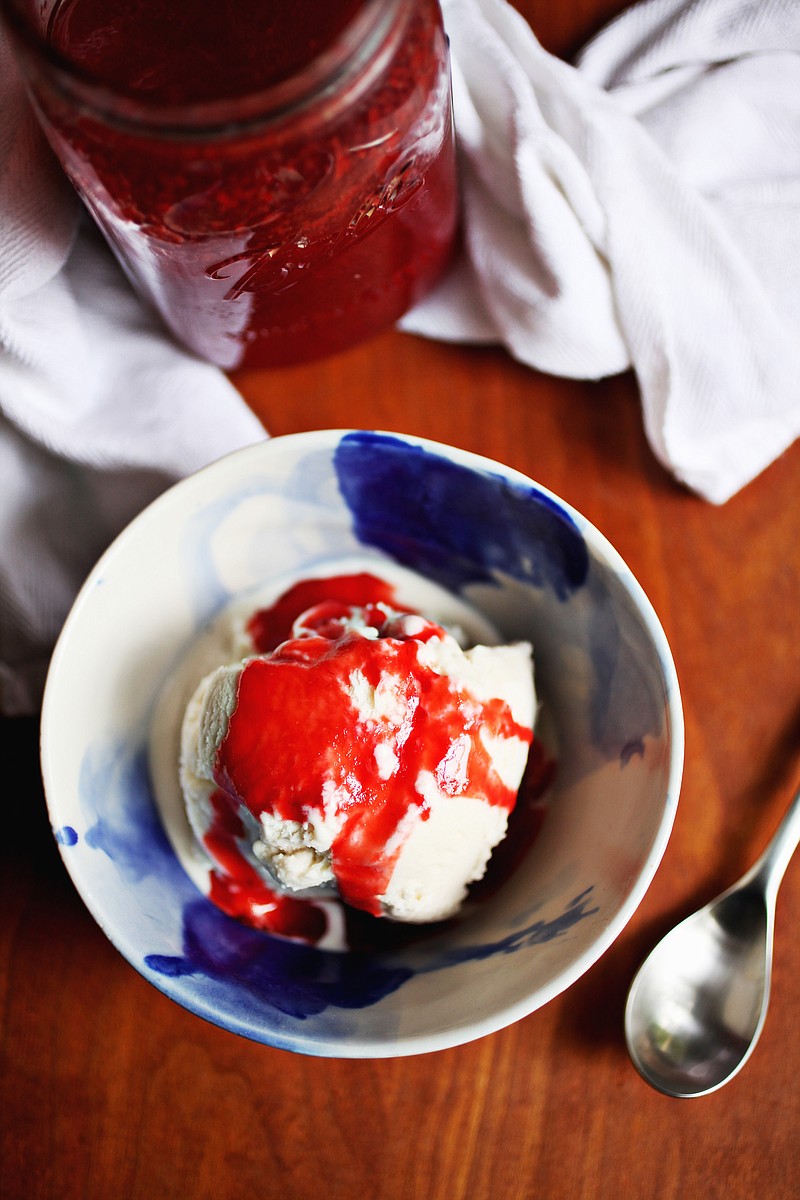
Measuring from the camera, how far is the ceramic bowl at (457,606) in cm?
66

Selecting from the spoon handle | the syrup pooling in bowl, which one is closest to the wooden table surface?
the spoon handle

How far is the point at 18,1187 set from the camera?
0.79 metres

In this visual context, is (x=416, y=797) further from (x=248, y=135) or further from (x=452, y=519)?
(x=248, y=135)

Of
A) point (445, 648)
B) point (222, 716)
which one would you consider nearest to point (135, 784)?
point (222, 716)

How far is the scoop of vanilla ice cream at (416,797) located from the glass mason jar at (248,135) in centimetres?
27

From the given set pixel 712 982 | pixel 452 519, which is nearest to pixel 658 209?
pixel 452 519

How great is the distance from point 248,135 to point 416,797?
424 millimetres

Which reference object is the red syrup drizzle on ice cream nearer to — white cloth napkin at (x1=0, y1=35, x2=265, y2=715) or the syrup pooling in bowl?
the syrup pooling in bowl

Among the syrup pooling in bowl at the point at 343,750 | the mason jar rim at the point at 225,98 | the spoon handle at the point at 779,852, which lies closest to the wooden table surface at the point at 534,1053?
the spoon handle at the point at 779,852

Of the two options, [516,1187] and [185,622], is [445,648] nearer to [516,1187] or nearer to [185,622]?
[185,622]

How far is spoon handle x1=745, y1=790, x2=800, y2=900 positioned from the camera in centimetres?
78

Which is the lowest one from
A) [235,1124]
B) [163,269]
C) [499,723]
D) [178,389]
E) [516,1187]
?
[516,1187]

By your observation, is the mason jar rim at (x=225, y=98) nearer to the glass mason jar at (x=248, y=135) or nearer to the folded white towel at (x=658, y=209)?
the glass mason jar at (x=248, y=135)

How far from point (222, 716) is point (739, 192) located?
1.97 ft
